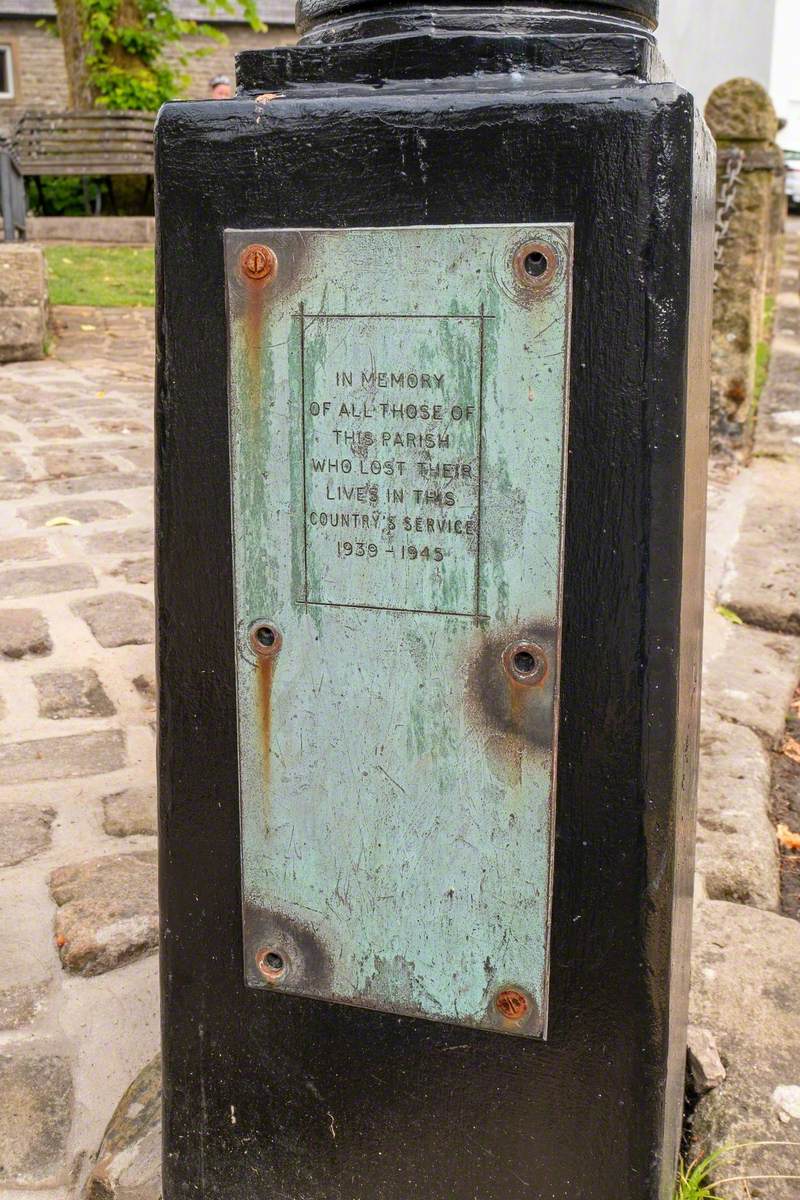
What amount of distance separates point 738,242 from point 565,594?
218 inches

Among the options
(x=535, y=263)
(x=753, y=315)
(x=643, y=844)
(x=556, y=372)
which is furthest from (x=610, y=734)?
(x=753, y=315)

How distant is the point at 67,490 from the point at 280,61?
418cm

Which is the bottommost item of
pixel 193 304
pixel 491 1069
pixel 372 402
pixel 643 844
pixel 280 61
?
pixel 491 1069

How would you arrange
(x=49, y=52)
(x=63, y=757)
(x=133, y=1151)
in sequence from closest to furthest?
(x=133, y=1151) → (x=63, y=757) → (x=49, y=52)

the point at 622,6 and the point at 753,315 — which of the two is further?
the point at 753,315

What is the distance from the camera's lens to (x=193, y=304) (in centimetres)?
152

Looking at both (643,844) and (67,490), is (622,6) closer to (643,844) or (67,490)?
(643,844)

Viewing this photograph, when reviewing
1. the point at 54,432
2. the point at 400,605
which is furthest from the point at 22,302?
the point at 400,605

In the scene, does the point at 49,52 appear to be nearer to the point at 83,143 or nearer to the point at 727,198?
the point at 83,143

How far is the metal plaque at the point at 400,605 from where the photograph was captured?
4.67ft

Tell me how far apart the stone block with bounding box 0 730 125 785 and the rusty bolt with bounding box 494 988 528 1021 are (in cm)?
189

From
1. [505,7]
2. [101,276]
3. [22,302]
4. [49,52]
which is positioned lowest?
[22,302]

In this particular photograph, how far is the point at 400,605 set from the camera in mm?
1511

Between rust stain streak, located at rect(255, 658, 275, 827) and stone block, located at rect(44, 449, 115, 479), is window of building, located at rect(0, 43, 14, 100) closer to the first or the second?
stone block, located at rect(44, 449, 115, 479)
